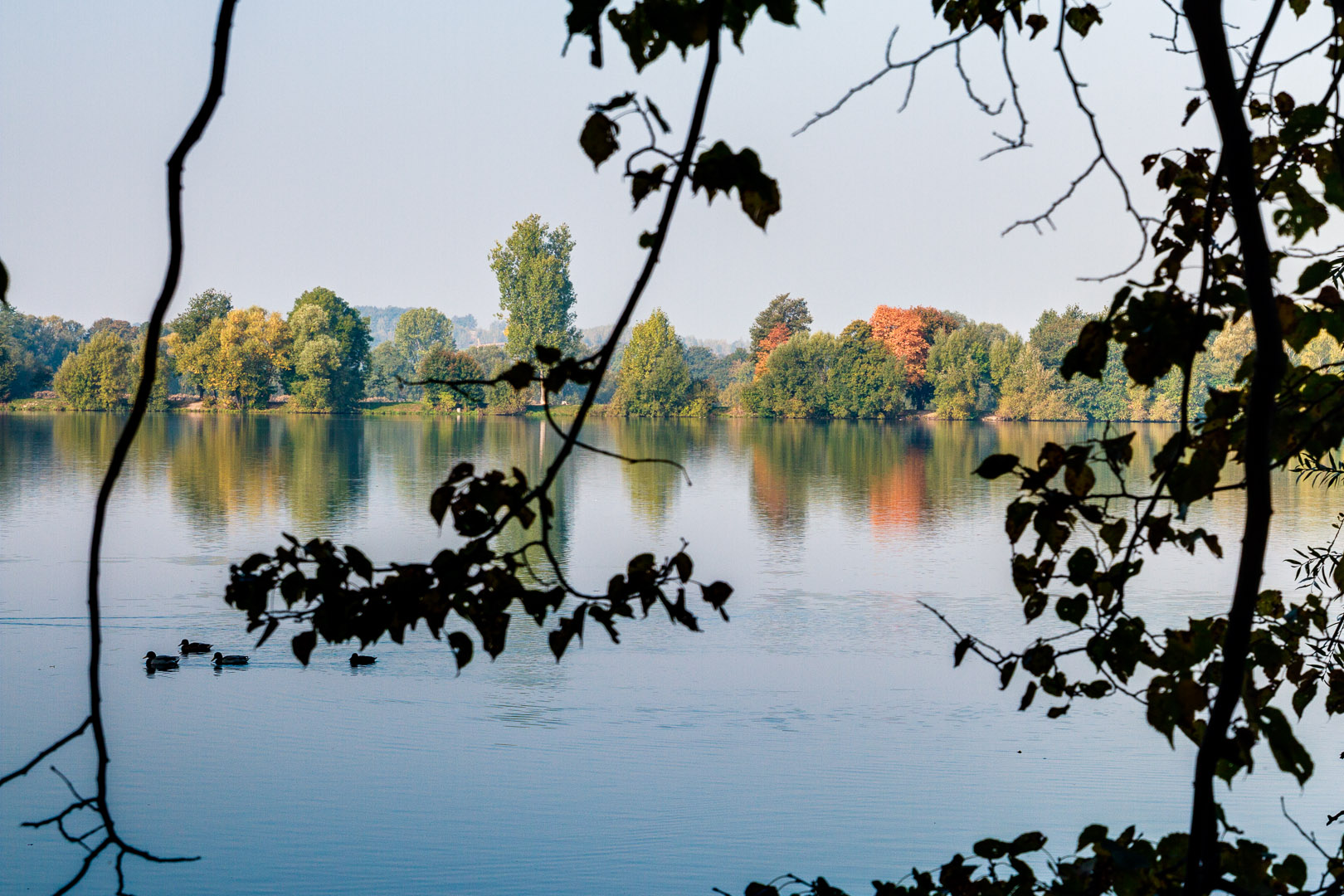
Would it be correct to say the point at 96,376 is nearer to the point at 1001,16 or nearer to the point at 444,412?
the point at 444,412

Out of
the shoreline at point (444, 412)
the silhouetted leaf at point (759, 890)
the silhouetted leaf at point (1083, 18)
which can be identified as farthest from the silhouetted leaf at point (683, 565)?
→ the shoreline at point (444, 412)

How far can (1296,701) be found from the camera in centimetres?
312

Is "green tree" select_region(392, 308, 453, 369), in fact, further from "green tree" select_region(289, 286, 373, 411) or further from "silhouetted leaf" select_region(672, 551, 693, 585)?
"silhouetted leaf" select_region(672, 551, 693, 585)

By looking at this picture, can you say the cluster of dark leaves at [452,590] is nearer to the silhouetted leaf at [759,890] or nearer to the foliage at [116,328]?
the silhouetted leaf at [759,890]

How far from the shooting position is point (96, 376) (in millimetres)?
76312

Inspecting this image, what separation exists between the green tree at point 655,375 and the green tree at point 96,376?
2980cm

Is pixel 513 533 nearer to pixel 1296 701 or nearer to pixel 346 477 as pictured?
pixel 346 477

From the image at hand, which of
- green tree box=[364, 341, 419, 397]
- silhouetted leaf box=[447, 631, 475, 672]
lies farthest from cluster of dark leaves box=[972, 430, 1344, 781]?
green tree box=[364, 341, 419, 397]

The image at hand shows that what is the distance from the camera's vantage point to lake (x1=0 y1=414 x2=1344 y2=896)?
7656 millimetres

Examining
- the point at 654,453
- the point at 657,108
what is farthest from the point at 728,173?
the point at 654,453

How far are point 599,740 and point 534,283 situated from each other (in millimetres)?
82861

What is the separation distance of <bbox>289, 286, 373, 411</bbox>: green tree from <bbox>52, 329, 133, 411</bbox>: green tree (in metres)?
9.73

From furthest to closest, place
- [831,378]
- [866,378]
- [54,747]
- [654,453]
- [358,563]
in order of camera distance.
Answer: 1. [831,378]
2. [866,378]
3. [654,453]
4. [358,563]
5. [54,747]

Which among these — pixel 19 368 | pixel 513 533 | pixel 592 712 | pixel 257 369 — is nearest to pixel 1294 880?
pixel 592 712
